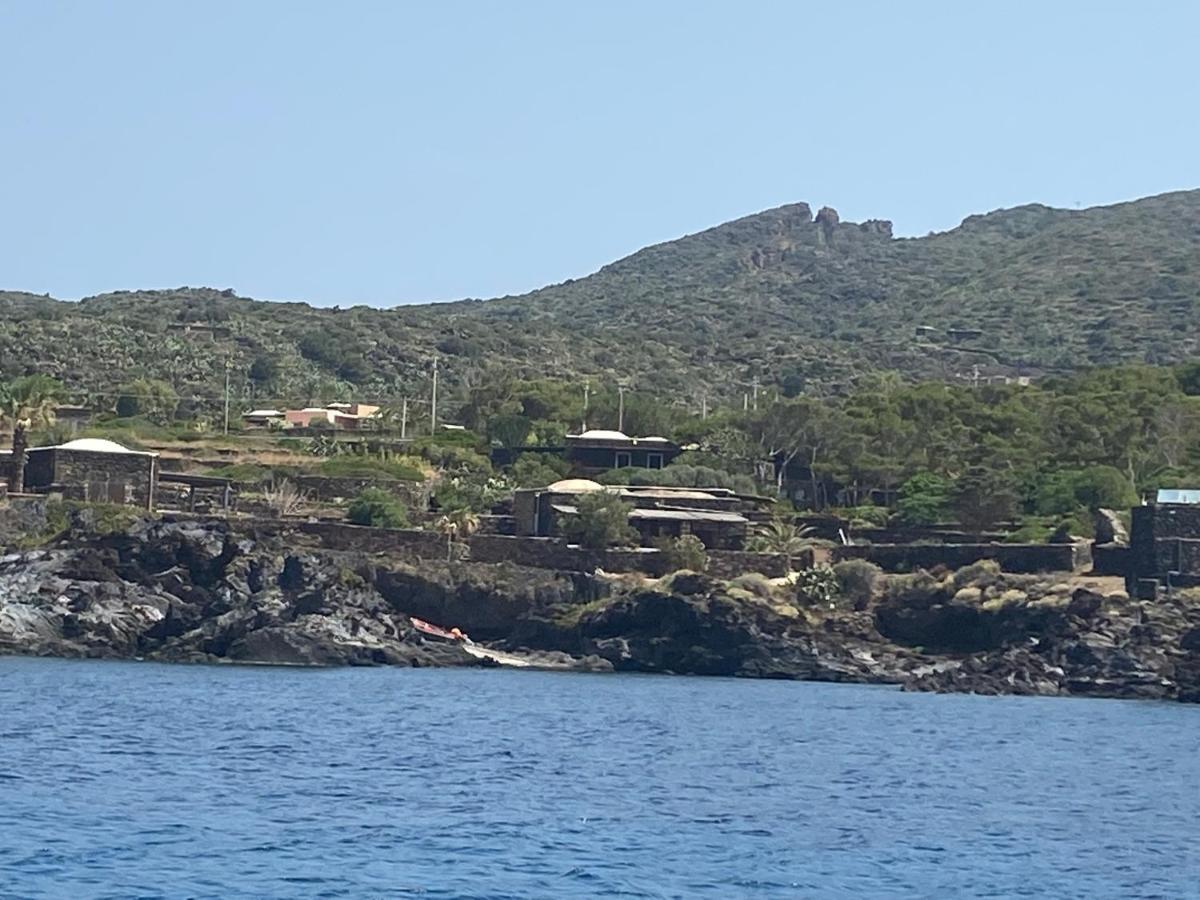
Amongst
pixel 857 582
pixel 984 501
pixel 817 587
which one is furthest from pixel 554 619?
pixel 984 501

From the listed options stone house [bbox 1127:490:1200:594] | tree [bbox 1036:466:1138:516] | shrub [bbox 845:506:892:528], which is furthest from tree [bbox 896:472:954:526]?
stone house [bbox 1127:490:1200:594]

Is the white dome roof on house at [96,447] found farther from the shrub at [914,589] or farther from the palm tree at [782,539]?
the shrub at [914,589]

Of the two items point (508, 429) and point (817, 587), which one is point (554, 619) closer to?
→ point (817, 587)

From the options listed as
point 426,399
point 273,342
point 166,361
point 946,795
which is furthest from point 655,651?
point 273,342

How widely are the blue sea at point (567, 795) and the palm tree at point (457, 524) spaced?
1992 cm

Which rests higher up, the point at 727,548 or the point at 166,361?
the point at 166,361

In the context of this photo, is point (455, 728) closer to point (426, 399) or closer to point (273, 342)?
point (426, 399)

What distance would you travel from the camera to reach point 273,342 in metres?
146

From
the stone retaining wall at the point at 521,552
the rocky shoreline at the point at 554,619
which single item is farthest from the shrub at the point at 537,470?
the rocky shoreline at the point at 554,619

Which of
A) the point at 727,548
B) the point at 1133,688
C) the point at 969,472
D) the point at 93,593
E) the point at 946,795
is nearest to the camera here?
the point at 946,795

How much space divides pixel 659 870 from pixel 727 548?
50.6 metres

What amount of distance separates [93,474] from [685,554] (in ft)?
64.5

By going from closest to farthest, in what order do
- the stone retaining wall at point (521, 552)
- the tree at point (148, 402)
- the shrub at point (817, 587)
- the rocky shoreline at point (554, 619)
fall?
the rocky shoreline at point (554, 619) → the shrub at point (817, 587) → the stone retaining wall at point (521, 552) → the tree at point (148, 402)

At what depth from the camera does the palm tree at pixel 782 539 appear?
79.8m
